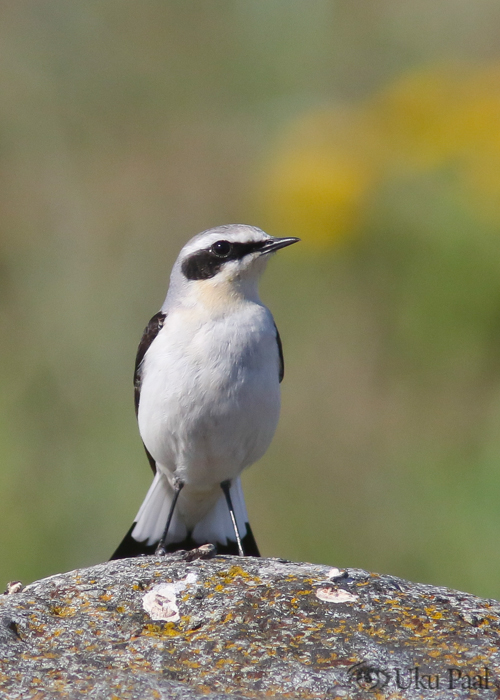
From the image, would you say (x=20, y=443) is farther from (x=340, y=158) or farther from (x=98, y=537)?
(x=340, y=158)

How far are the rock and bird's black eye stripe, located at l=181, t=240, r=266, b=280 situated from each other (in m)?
2.31

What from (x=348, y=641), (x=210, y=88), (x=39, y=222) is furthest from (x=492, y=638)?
(x=210, y=88)

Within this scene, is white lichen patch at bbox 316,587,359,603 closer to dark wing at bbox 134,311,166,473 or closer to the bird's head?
the bird's head

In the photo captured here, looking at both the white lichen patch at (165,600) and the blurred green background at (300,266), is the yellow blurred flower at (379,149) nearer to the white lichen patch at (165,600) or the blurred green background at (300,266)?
the blurred green background at (300,266)

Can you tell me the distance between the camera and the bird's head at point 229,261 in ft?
18.0

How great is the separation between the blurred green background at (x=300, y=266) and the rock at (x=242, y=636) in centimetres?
252

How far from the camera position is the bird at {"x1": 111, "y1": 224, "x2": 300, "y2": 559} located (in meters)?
5.12

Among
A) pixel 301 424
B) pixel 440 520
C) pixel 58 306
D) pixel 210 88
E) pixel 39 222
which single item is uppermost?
pixel 210 88

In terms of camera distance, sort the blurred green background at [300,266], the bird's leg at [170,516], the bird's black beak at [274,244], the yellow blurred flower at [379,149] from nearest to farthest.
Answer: the bird's black beak at [274,244], the bird's leg at [170,516], the blurred green background at [300,266], the yellow blurred flower at [379,149]

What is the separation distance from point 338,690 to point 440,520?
11.6ft

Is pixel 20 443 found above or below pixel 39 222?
below

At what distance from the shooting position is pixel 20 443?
21.4ft

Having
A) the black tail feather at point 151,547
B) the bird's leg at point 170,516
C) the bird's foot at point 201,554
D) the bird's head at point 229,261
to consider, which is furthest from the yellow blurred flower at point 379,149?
the bird's foot at point 201,554

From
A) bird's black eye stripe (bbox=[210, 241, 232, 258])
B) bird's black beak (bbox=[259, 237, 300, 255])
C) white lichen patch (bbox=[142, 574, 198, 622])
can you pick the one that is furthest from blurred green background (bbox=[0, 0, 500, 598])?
white lichen patch (bbox=[142, 574, 198, 622])
